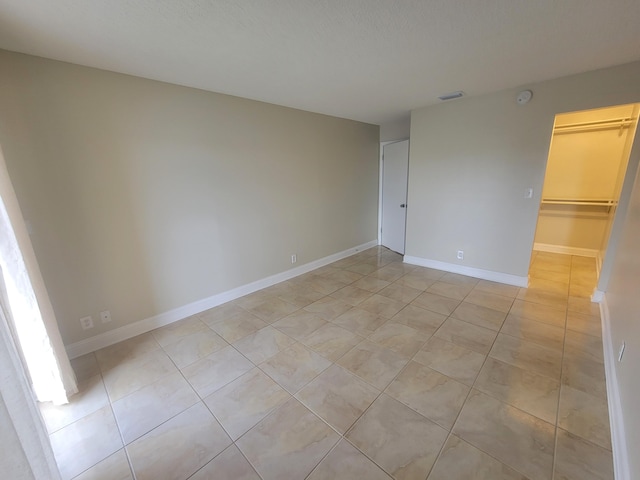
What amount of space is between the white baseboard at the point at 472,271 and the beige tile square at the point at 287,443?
10.0 feet

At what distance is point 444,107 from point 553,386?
127 inches

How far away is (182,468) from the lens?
1354mm

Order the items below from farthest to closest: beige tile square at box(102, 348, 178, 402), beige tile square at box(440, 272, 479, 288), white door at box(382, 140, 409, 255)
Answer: white door at box(382, 140, 409, 255)
beige tile square at box(440, 272, 479, 288)
beige tile square at box(102, 348, 178, 402)

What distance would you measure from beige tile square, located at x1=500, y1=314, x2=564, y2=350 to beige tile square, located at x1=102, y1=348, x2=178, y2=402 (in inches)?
116

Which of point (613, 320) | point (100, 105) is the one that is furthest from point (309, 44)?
point (613, 320)

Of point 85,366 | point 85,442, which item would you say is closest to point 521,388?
point 85,442

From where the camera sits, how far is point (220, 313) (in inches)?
113

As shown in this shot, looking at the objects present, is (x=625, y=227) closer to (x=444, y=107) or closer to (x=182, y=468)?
(x=444, y=107)

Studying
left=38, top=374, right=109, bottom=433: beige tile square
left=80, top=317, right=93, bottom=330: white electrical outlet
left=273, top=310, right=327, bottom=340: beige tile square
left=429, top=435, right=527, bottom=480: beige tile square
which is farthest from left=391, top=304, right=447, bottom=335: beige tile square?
left=80, top=317, right=93, bottom=330: white electrical outlet

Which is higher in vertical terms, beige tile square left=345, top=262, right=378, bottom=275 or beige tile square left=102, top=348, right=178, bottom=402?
beige tile square left=345, top=262, right=378, bottom=275

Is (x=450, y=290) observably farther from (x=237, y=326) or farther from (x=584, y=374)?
(x=237, y=326)

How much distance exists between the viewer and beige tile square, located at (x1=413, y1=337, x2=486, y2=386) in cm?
192

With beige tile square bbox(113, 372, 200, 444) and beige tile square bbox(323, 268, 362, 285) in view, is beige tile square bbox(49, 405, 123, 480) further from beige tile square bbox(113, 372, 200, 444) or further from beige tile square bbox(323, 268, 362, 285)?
beige tile square bbox(323, 268, 362, 285)

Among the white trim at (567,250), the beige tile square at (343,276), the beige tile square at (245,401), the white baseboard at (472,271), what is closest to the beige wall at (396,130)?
the white baseboard at (472,271)
